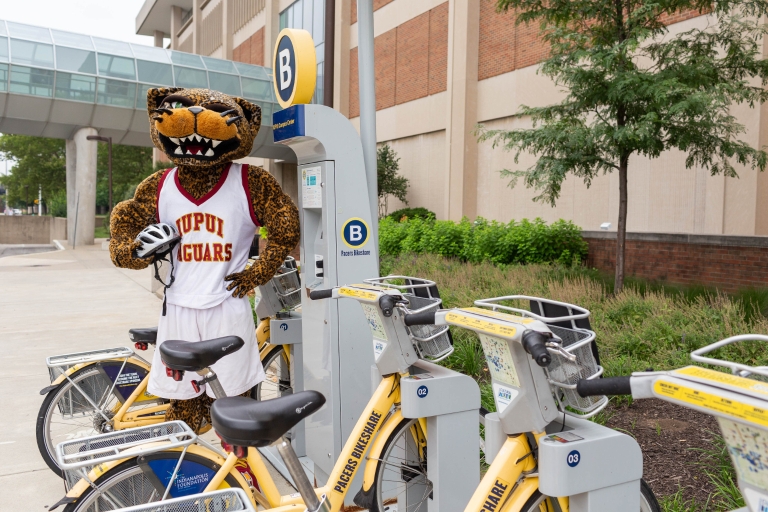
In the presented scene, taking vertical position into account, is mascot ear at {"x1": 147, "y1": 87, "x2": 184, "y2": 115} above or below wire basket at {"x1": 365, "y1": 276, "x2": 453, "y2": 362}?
above

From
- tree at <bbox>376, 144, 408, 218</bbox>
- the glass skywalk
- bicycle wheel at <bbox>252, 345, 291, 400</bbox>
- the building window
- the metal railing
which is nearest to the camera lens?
bicycle wheel at <bbox>252, 345, 291, 400</bbox>

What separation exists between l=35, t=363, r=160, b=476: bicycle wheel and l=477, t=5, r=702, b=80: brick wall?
13.8 m

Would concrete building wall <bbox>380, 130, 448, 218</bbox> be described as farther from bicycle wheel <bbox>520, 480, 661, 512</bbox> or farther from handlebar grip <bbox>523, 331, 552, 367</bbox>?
handlebar grip <bbox>523, 331, 552, 367</bbox>

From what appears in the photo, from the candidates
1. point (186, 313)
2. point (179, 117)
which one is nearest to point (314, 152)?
point (179, 117)

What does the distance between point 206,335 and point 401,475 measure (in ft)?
4.24

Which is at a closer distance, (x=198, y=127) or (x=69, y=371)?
(x=198, y=127)

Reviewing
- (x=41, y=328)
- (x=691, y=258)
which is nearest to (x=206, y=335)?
(x=41, y=328)

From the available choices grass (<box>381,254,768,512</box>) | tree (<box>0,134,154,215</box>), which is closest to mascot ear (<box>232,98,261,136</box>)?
grass (<box>381,254,768,512</box>)

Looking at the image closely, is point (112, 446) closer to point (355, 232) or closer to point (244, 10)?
point (355, 232)

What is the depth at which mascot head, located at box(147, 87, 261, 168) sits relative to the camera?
359 centimetres

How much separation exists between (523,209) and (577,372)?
14.6m

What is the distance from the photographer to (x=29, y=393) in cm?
610

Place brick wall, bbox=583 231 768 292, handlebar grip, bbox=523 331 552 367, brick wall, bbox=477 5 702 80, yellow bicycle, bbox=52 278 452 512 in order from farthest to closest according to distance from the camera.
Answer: brick wall, bbox=477 5 702 80, brick wall, bbox=583 231 768 292, yellow bicycle, bbox=52 278 452 512, handlebar grip, bbox=523 331 552 367

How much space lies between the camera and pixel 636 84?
23.9 ft
